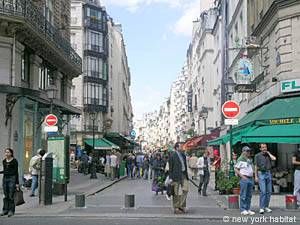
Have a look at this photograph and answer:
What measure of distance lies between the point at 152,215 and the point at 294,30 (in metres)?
10.6

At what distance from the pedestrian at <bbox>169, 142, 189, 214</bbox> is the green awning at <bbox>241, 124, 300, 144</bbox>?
537 centimetres

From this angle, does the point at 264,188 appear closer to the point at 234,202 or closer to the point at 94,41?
the point at 234,202

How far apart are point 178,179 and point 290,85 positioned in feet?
28.1

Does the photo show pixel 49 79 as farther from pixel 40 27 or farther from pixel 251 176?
pixel 251 176

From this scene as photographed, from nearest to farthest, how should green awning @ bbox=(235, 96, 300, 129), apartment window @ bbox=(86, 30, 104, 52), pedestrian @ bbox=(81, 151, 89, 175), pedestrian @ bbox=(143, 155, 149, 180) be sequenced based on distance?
1. green awning @ bbox=(235, 96, 300, 129)
2. pedestrian @ bbox=(143, 155, 149, 180)
3. pedestrian @ bbox=(81, 151, 89, 175)
4. apartment window @ bbox=(86, 30, 104, 52)

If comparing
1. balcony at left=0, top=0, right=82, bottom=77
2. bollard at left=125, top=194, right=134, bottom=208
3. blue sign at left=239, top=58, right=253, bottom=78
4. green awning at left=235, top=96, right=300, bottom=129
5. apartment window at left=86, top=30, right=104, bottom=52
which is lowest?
bollard at left=125, top=194, right=134, bottom=208

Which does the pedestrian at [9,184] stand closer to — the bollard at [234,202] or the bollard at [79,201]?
the bollard at [79,201]

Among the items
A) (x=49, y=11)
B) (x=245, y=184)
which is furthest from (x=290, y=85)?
(x=49, y=11)

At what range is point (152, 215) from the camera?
14219mm

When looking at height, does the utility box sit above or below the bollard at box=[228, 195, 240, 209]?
above

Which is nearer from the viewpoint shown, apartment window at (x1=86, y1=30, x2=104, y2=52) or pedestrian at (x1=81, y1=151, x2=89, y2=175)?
pedestrian at (x1=81, y1=151, x2=89, y2=175)

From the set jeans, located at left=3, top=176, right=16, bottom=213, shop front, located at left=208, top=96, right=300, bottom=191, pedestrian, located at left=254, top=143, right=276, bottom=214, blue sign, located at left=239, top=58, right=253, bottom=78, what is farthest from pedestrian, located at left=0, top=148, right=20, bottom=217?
blue sign, located at left=239, top=58, right=253, bottom=78

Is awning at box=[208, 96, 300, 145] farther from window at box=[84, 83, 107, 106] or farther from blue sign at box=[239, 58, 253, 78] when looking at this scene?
window at box=[84, 83, 107, 106]

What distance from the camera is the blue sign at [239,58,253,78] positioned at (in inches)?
969
